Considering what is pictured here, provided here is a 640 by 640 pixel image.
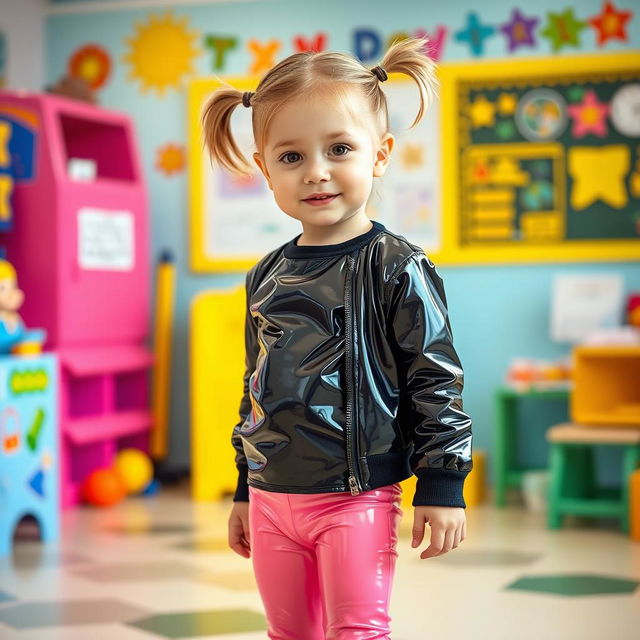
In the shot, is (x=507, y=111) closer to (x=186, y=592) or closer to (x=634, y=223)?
(x=634, y=223)

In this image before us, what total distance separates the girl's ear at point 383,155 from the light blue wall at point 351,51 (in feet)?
9.21

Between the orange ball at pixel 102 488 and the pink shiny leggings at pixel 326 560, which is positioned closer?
the pink shiny leggings at pixel 326 560

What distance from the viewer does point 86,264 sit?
4.04 metres

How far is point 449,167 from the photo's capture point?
13.9 feet

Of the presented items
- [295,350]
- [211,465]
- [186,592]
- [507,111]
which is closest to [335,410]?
[295,350]

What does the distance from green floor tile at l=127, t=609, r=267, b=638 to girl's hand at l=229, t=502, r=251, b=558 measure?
81 centimetres

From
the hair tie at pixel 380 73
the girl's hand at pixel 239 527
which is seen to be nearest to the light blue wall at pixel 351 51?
the girl's hand at pixel 239 527

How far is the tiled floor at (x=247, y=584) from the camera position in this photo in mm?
2312

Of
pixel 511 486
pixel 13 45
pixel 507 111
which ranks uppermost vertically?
pixel 13 45

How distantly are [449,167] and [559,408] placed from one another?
39.8 inches

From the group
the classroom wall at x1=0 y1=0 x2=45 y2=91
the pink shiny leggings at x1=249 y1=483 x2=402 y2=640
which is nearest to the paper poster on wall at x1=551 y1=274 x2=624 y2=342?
the classroom wall at x1=0 y1=0 x2=45 y2=91

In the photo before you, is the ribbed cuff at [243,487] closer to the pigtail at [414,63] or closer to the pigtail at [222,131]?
the pigtail at [222,131]

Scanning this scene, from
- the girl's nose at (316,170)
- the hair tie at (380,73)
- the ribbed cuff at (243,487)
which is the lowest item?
the ribbed cuff at (243,487)

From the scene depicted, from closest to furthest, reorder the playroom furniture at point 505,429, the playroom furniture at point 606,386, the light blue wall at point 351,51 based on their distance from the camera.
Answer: the playroom furniture at point 606,386 < the playroom furniture at point 505,429 < the light blue wall at point 351,51
